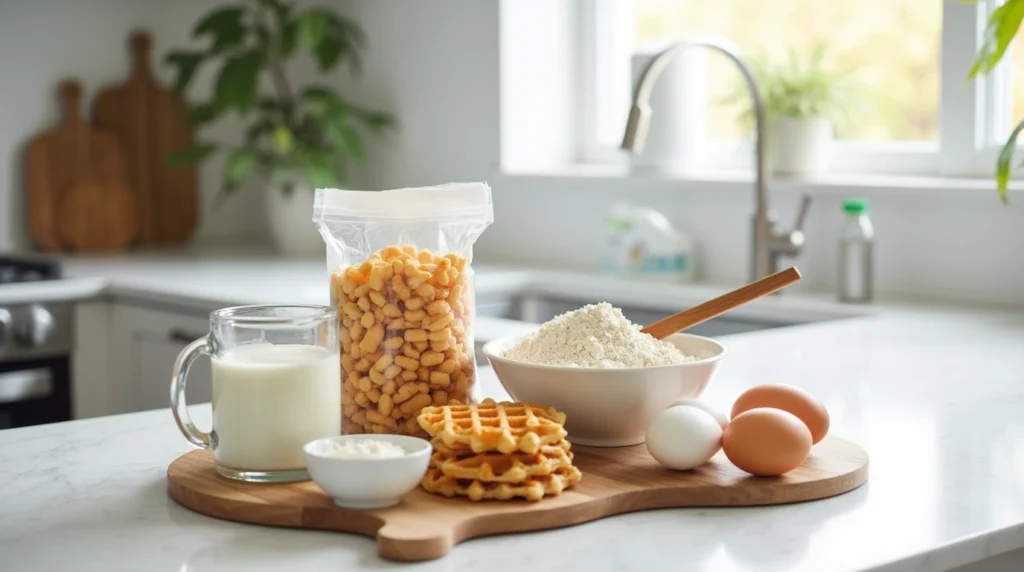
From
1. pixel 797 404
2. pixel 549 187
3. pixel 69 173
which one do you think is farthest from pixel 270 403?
pixel 69 173

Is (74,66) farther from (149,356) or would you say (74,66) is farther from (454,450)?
(454,450)

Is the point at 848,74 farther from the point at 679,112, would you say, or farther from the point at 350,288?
the point at 350,288

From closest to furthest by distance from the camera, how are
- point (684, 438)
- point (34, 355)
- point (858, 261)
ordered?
1. point (684, 438)
2. point (858, 261)
3. point (34, 355)

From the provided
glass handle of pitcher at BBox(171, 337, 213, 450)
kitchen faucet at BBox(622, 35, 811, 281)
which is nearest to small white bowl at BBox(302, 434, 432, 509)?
glass handle of pitcher at BBox(171, 337, 213, 450)

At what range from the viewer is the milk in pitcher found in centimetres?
100

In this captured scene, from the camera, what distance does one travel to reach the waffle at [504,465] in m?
0.96

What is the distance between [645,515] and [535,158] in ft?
6.97

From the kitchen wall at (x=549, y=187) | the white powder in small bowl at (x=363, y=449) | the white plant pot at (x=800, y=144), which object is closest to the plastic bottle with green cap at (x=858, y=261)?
the kitchen wall at (x=549, y=187)

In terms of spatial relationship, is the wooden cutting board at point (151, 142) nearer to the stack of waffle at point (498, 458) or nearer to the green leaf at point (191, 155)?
the green leaf at point (191, 155)

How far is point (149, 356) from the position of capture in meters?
2.60

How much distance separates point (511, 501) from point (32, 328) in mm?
1800

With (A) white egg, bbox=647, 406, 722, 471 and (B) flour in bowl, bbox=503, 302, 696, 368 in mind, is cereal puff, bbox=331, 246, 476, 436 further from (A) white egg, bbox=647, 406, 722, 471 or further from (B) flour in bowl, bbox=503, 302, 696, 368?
(A) white egg, bbox=647, 406, 722, 471

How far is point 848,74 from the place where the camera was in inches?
96.1

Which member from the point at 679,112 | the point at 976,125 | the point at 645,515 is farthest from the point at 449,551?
the point at 679,112
